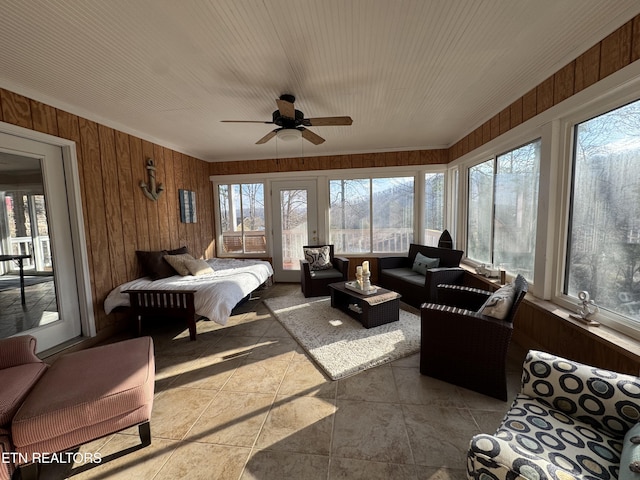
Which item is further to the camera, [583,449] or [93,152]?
[93,152]

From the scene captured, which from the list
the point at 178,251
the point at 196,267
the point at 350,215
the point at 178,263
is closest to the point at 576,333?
the point at 350,215

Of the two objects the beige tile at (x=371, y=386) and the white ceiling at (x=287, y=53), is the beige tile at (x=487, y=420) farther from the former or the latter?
the white ceiling at (x=287, y=53)

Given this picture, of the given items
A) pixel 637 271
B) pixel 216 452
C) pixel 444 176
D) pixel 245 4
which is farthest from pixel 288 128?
pixel 444 176

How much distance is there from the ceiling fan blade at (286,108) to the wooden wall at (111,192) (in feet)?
7.42

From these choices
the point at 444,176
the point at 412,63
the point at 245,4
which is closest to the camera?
the point at 245,4

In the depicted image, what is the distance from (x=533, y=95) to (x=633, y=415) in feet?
8.41

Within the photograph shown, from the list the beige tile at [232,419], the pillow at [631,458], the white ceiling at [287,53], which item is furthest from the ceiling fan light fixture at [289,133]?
the pillow at [631,458]

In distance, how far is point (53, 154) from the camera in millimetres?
2721

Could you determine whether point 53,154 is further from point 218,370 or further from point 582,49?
point 582,49

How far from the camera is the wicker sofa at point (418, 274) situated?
11.5 feet

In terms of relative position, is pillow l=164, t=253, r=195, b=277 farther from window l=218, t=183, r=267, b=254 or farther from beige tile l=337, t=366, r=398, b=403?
beige tile l=337, t=366, r=398, b=403

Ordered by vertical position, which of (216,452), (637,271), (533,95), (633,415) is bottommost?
(216,452)

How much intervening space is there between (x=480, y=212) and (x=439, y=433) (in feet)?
9.80

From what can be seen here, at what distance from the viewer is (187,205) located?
467 centimetres
